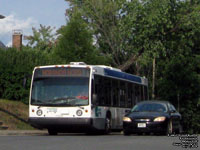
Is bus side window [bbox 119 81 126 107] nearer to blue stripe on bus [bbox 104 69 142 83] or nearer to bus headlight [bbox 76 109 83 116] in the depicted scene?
blue stripe on bus [bbox 104 69 142 83]

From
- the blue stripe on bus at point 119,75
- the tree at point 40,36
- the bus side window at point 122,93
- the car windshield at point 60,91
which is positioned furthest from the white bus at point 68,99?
the tree at point 40,36

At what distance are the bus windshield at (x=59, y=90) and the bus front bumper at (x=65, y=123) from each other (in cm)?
65

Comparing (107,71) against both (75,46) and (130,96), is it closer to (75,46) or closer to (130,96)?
(130,96)

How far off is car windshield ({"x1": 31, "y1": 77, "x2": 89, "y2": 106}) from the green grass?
260 inches

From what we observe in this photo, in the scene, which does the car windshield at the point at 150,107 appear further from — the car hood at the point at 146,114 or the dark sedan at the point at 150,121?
the car hood at the point at 146,114

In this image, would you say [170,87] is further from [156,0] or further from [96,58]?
[96,58]

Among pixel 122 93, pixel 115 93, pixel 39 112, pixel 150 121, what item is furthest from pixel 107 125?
pixel 122 93

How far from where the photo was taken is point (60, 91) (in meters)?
23.9

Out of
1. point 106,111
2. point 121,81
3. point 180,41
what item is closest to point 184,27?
point 180,41

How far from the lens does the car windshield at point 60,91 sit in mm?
23719

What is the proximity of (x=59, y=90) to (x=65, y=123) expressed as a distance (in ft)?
4.63

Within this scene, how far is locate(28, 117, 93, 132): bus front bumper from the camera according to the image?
76.6 feet

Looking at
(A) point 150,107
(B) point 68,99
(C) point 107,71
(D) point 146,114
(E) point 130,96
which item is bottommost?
(D) point 146,114

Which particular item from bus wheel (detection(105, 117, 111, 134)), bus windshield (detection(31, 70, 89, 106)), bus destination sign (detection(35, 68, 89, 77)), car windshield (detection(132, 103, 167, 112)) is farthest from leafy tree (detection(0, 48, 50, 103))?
car windshield (detection(132, 103, 167, 112))
